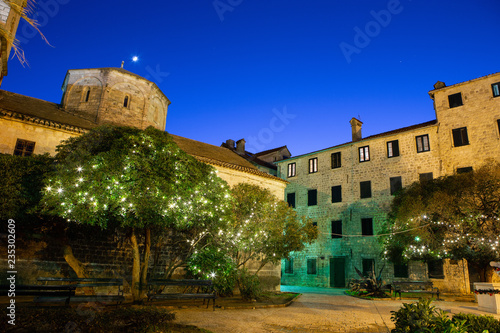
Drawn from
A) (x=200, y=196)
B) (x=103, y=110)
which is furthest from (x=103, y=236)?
(x=103, y=110)

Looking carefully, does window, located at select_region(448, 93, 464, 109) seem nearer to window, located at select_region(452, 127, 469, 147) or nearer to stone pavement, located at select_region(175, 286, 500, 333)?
window, located at select_region(452, 127, 469, 147)

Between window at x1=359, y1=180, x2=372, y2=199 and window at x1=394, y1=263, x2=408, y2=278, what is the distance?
19.6ft

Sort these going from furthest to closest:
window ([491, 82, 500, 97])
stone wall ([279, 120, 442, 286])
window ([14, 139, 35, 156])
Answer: stone wall ([279, 120, 442, 286]) → window ([491, 82, 500, 97]) → window ([14, 139, 35, 156])

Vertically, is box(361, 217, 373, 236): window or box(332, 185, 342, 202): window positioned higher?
box(332, 185, 342, 202): window

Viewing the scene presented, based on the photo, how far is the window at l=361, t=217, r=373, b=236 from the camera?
81.5 ft

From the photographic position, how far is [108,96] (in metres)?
21.0

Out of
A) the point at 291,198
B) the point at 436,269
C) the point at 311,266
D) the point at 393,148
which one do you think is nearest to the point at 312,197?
the point at 291,198

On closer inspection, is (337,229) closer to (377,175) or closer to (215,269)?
(377,175)

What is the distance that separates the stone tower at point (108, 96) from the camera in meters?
20.6

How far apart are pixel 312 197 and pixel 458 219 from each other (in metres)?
13.9

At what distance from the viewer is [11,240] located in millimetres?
11000

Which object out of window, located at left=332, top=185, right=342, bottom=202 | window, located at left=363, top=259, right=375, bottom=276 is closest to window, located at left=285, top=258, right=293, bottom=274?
window, located at left=363, top=259, right=375, bottom=276

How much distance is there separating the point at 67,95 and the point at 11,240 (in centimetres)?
1345

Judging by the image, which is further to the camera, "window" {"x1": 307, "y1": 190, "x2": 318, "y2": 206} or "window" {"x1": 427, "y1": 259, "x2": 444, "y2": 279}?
"window" {"x1": 307, "y1": 190, "x2": 318, "y2": 206}
